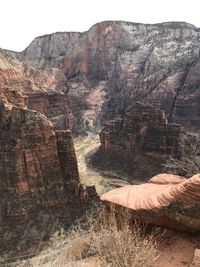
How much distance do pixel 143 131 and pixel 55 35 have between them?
110 metres

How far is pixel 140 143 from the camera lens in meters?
60.2

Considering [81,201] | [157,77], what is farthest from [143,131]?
[157,77]

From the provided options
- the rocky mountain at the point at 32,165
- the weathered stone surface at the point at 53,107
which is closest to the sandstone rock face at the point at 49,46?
the weathered stone surface at the point at 53,107

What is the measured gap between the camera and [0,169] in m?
36.9

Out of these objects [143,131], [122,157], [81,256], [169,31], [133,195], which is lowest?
[122,157]

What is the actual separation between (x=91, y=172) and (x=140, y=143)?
27.9 feet

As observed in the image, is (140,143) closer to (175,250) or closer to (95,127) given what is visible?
(95,127)

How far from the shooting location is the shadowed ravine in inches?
2039

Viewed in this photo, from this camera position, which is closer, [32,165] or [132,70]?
[32,165]

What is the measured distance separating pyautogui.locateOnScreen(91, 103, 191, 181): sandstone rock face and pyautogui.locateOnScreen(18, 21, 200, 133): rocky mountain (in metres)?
18.8

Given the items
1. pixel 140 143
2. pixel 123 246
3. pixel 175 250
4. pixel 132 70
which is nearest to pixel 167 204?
pixel 175 250

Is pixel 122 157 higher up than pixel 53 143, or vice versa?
pixel 53 143

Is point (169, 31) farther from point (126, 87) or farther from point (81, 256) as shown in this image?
point (81, 256)

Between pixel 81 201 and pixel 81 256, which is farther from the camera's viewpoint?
pixel 81 201
